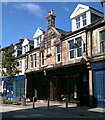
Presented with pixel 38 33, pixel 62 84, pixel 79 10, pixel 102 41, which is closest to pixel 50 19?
pixel 38 33

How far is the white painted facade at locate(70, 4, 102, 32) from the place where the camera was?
2581cm

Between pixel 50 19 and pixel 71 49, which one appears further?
pixel 50 19

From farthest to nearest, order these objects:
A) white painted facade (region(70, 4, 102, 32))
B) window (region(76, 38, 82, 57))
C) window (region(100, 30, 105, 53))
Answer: white painted facade (region(70, 4, 102, 32))
window (region(76, 38, 82, 57))
window (region(100, 30, 105, 53))

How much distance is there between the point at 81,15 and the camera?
26.9m

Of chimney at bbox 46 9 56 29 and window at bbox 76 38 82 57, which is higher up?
chimney at bbox 46 9 56 29

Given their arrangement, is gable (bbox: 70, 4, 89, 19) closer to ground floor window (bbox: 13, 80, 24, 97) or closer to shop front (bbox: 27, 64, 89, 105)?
shop front (bbox: 27, 64, 89, 105)

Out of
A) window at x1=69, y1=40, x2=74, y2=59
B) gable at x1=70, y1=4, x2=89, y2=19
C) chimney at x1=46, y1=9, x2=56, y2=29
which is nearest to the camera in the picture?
gable at x1=70, y1=4, x2=89, y2=19

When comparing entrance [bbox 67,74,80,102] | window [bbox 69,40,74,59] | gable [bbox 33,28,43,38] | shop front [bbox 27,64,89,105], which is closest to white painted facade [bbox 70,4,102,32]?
window [bbox 69,40,74,59]

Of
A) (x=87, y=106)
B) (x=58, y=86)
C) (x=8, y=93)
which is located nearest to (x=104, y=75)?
(x=87, y=106)

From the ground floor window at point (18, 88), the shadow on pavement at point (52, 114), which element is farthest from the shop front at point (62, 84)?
the shadow on pavement at point (52, 114)

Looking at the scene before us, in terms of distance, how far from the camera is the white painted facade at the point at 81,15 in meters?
25.8

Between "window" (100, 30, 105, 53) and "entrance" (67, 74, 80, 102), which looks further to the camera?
"entrance" (67, 74, 80, 102)

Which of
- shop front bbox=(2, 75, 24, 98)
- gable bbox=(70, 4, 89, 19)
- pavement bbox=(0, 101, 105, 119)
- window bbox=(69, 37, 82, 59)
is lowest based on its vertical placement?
pavement bbox=(0, 101, 105, 119)

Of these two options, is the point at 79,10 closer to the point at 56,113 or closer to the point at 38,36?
the point at 38,36
